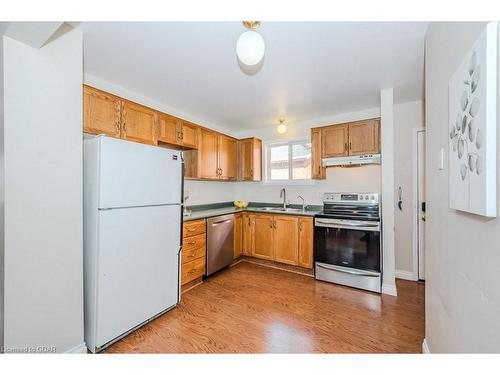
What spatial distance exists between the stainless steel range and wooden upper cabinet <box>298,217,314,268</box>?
4.3 inches

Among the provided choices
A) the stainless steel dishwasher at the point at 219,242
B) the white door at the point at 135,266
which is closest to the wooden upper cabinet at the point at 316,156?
the stainless steel dishwasher at the point at 219,242

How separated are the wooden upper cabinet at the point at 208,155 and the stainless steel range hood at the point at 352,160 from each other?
1693mm

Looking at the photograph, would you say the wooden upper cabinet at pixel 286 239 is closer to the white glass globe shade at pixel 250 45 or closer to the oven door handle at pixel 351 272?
the oven door handle at pixel 351 272

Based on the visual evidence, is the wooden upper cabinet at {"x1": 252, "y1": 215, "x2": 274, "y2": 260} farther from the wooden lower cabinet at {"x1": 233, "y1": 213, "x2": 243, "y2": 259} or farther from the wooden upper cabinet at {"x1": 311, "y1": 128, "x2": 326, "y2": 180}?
the wooden upper cabinet at {"x1": 311, "y1": 128, "x2": 326, "y2": 180}

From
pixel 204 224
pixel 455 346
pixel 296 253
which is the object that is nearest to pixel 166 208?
pixel 204 224

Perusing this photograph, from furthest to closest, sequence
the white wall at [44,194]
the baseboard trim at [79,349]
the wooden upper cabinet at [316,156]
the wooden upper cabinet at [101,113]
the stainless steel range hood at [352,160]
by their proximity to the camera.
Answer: the wooden upper cabinet at [316,156] → the stainless steel range hood at [352,160] → the wooden upper cabinet at [101,113] → the baseboard trim at [79,349] → the white wall at [44,194]

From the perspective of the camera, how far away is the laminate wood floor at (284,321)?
5.66 ft

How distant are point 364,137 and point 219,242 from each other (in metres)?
2.49

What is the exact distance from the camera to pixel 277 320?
2082mm

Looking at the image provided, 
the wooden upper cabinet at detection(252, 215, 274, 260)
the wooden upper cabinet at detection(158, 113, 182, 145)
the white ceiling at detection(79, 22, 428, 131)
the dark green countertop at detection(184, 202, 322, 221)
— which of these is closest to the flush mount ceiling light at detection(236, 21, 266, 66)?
the white ceiling at detection(79, 22, 428, 131)

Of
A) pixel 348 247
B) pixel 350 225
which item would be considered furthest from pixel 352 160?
pixel 348 247

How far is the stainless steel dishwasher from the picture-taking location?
9.76 feet
